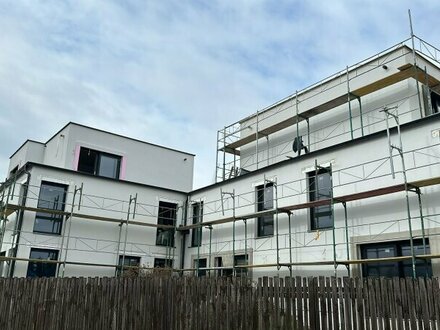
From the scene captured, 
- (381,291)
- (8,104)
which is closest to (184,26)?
(381,291)

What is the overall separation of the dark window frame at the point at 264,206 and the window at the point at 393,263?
357 cm

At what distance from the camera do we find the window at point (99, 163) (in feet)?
Result: 62.2

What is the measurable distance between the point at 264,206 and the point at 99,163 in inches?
360

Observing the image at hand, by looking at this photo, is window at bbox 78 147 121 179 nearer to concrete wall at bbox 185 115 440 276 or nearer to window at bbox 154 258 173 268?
window at bbox 154 258 173 268

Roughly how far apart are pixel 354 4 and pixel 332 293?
21.3 feet

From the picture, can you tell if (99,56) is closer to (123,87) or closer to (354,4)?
(123,87)

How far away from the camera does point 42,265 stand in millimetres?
14031

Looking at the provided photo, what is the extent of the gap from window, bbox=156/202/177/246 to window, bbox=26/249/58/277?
13.8ft

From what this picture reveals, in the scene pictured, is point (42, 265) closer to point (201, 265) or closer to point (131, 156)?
point (201, 265)

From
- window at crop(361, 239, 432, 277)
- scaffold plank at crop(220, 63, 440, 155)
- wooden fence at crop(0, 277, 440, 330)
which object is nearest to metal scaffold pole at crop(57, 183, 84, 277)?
wooden fence at crop(0, 277, 440, 330)

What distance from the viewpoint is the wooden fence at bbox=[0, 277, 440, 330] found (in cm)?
439

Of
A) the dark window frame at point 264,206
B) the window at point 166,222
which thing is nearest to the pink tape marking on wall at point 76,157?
the window at point 166,222

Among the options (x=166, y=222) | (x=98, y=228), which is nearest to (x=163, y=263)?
(x=166, y=222)

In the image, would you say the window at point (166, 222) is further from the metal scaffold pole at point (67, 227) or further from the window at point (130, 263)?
the metal scaffold pole at point (67, 227)
